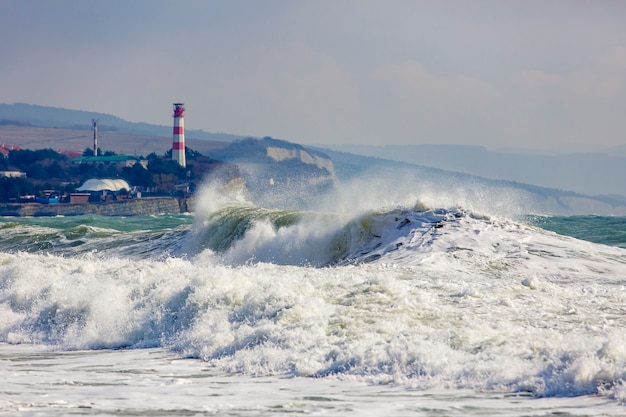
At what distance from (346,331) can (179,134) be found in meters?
157

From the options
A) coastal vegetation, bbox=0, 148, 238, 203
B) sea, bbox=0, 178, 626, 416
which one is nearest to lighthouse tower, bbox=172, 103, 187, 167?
coastal vegetation, bbox=0, 148, 238, 203

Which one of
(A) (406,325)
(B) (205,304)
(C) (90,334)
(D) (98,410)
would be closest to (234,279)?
(B) (205,304)

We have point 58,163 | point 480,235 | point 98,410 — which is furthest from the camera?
point 58,163

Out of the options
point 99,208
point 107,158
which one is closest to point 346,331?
point 99,208

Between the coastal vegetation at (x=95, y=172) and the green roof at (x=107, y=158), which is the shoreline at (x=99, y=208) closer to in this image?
the coastal vegetation at (x=95, y=172)

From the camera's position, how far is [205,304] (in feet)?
46.7

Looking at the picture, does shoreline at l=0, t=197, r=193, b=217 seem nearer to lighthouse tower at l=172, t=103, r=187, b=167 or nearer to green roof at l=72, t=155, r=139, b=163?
lighthouse tower at l=172, t=103, r=187, b=167

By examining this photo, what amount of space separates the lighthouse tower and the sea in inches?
5084

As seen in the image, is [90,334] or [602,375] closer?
[602,375]

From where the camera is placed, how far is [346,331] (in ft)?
38.6

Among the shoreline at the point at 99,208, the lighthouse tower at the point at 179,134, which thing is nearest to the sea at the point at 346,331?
the shoreline at the point at 99,208

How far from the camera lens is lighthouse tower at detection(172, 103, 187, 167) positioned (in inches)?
5921

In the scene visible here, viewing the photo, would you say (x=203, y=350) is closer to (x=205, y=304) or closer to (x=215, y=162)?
(x=205, y=304)

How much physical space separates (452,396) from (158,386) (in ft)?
11.1
